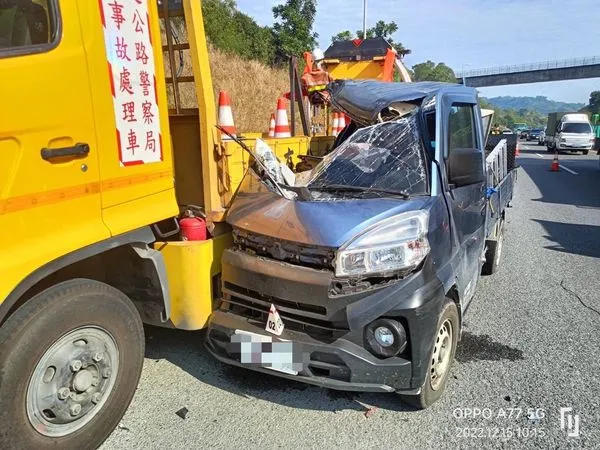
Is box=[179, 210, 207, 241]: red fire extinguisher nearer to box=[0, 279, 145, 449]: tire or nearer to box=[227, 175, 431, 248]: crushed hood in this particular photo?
box=[227, 175, 431, 248]: crushed hood

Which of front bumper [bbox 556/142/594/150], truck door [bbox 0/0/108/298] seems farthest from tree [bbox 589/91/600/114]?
truck door [bbox 0/0/108/298]

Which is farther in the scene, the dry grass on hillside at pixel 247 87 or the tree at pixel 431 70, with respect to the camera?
the tree at pixel 431 70

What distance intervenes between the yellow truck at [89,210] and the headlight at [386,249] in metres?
0.99

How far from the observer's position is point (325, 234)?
275 centimetres

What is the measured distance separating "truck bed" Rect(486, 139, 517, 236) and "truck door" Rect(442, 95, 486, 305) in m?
0.52

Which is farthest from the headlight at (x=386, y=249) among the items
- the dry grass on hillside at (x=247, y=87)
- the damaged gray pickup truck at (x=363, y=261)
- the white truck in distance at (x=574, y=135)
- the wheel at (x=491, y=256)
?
the white truck in distance at (x=574, y=135)

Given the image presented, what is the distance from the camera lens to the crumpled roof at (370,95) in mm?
3668

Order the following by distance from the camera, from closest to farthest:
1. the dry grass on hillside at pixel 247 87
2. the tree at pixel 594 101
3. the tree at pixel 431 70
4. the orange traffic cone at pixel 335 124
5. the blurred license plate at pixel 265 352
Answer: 1. the blurred license plate at pixel 265 352
2. the orange traffic cone at pixel 335 124
3. the dry grass on hillside at pixel 247 87
4. the tree at pixel 431 70
5. the tree at pixel 594 101

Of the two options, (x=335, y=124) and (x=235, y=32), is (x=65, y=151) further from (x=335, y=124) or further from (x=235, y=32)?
(x=235, y=32)

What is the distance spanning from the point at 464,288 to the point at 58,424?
9.09 feet

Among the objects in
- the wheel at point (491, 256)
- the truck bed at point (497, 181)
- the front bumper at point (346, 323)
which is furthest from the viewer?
the wheel at point (491, 256)

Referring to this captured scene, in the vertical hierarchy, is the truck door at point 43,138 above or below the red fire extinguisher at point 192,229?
above

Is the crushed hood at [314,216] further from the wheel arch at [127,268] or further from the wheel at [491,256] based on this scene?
the wheel at [491,256]

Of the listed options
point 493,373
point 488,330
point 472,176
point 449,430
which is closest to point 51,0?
point 472,176
